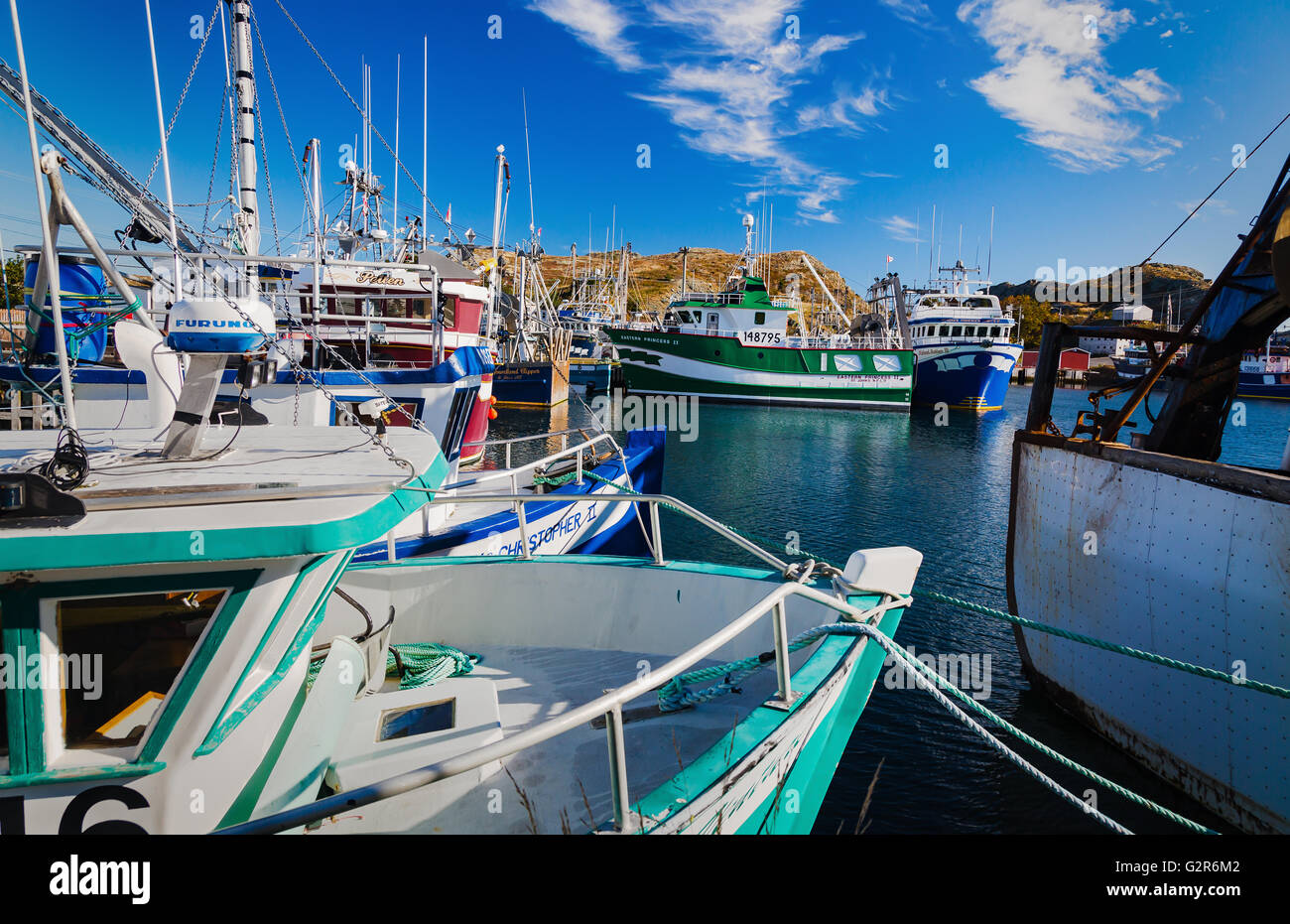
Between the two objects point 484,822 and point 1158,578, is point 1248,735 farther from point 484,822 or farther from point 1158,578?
point 484,822

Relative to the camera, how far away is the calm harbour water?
643 centimetres

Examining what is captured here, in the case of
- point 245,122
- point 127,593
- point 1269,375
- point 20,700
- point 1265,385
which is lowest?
point 20,700

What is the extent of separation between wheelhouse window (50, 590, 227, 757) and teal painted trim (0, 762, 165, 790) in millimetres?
84

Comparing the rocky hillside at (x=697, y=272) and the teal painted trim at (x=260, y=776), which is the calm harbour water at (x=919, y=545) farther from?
the rocky hillside at (x=697, y=272)

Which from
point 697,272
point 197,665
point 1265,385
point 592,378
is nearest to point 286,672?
point 197,665

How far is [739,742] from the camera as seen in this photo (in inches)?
134

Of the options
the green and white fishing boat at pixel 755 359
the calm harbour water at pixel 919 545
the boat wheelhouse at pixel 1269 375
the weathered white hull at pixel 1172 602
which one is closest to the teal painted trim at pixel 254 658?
the calm harbour water at pixel 919 545

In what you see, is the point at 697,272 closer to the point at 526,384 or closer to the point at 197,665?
the point at 526,384

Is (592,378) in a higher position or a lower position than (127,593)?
higher

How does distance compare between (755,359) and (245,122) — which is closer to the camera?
(245,122)

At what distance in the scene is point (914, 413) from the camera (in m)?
45.2

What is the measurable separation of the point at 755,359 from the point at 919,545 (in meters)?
33.2

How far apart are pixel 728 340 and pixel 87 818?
4555 cm

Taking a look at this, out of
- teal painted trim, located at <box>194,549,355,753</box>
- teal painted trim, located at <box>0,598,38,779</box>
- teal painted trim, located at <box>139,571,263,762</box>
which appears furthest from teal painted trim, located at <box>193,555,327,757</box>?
teal painted trim, located at <box>0,598,38,779</box>
